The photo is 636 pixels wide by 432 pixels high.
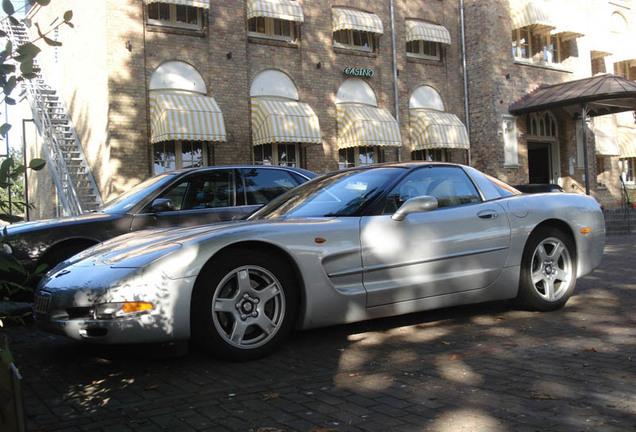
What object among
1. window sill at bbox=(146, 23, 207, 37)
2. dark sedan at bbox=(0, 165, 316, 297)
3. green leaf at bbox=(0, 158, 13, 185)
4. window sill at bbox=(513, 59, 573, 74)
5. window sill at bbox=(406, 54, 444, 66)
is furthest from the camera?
window sill at bbox=(513, 59, 573, 74)

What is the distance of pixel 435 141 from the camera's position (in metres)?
21.6

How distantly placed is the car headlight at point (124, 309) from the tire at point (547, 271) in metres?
3.44

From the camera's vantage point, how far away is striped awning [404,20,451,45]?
21953 mm

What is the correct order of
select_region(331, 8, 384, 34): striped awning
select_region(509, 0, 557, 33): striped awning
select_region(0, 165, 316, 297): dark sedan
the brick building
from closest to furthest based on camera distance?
select_region(0, 165, 316, 297): dark sedan < the brick building < select_region(331, 8, 384, 34): striped awning < select_region(509, 0, 557, 33): striped awning

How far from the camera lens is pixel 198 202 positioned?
24.4ft

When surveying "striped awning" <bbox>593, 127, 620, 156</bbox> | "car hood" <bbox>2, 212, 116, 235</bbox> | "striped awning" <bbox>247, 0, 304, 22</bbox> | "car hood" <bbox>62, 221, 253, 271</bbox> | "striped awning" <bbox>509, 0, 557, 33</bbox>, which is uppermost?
"striped awning" <bbox>509, 0, 557, 33</bbox>

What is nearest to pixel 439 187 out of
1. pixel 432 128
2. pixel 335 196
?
pixel 335 196

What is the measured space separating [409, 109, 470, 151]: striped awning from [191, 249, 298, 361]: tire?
59.0ft

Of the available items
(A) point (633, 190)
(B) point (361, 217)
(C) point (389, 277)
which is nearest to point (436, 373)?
(C) point (389, 277)

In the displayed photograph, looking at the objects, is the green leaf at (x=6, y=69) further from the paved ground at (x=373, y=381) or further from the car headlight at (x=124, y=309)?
the car headlight at (x=124, y=309)

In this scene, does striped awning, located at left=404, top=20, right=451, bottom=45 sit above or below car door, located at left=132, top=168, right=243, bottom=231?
above

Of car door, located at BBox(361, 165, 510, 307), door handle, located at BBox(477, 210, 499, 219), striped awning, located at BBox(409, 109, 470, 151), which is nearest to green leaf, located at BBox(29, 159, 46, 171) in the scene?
car door, located at BBox(361, 165, 510, 307)

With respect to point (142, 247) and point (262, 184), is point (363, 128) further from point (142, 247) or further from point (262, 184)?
point (142, 247)

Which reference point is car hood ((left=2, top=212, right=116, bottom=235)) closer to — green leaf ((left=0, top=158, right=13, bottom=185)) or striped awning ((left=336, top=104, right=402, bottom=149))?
green leaf ((left=0, top=158, right=13, bottom=185))
